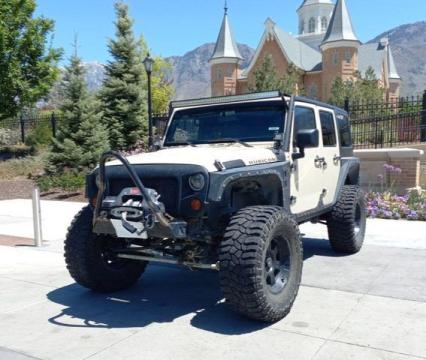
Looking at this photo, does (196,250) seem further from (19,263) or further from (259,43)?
(259,43)

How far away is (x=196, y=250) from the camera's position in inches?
171

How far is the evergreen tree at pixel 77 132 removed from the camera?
52.1 feet

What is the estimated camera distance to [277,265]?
4449mm

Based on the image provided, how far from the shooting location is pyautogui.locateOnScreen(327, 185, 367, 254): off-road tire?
6254 millimetres

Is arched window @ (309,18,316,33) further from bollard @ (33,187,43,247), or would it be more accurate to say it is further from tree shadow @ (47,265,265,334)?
tree shadow @ (47,265,265,334)

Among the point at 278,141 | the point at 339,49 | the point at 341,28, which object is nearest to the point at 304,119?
the point at 278,141

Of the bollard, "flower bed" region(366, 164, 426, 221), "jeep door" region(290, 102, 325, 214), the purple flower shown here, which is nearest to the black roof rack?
"jeep door" region(290, 102, 325, 214)

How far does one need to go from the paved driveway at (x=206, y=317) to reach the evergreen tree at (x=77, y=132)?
986cm

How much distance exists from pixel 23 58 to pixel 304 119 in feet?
59.4

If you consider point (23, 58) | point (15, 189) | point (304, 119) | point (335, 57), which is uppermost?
point (335, 57)

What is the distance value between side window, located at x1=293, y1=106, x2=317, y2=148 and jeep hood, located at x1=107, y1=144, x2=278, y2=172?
641 millimetres

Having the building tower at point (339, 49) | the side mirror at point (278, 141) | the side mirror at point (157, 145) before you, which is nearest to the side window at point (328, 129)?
the side mirror at point (278, 141)

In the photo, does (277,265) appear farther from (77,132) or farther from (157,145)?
(77,132)

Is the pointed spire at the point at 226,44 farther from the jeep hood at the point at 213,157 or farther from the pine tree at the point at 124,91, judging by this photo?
the jeep hood at the point at 213,157
